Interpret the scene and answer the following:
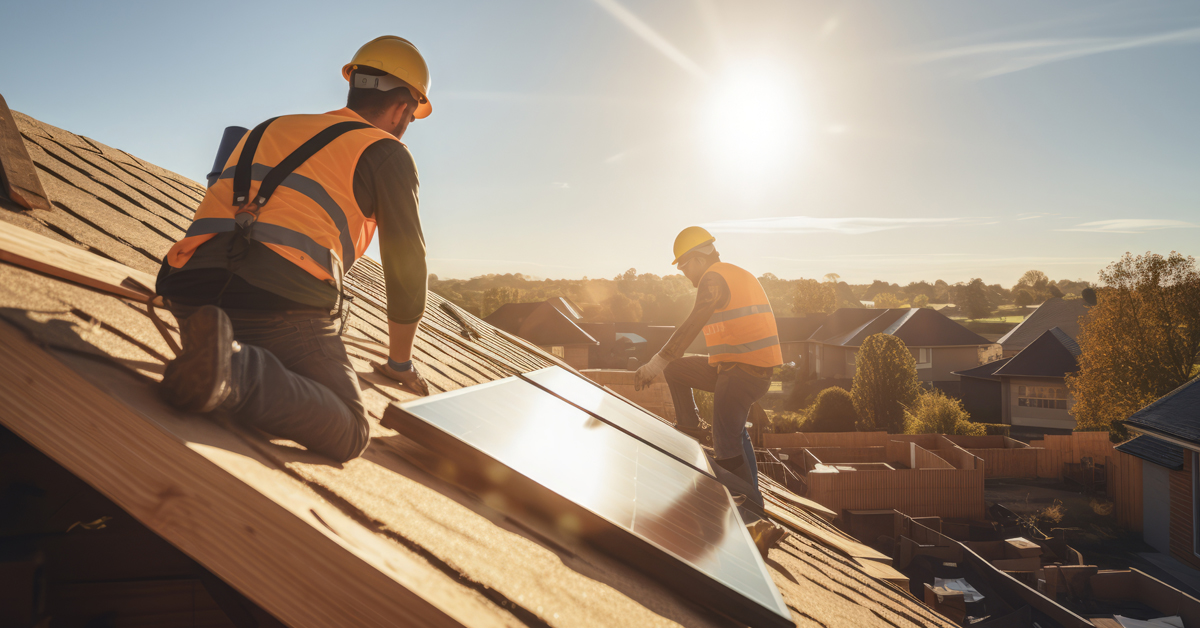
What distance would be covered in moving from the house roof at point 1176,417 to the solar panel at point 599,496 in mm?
21256

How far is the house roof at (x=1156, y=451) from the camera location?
18.7m

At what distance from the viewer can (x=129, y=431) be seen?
1.16m

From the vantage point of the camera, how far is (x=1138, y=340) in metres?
31.5

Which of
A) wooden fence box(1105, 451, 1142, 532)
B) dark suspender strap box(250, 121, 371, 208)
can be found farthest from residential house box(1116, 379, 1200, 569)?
dark suspender strap box(250, 121, 371, 208)

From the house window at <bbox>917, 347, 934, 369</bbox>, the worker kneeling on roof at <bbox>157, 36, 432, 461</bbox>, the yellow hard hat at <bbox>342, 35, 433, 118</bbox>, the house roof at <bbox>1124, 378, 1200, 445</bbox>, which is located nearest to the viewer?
the worker kneeling on roof at <bbox>157, 36, 432, 461</bbox>

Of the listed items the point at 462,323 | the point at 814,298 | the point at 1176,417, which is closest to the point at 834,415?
the point at 1176,417

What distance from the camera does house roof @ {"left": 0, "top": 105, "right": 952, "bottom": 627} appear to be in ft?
3.68

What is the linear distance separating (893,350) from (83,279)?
39532mm

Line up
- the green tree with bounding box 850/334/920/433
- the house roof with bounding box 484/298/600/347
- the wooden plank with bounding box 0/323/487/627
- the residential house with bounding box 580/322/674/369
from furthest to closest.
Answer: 1. the residential house with bounding box 580/322/674/369
2. the green tree with bounding box 850/334/920/433
3. the house roof with bounding box 484/298/600/347
4. the wooden plank with bounding box 0/323/487/627

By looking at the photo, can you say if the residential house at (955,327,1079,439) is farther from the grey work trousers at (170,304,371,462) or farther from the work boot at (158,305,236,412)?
the work boot at (158,305,236,412)

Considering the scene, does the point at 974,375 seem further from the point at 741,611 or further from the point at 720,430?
the point at 741,611

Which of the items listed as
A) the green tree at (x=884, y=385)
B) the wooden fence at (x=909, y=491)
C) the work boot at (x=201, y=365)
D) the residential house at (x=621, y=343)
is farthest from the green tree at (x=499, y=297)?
the work boot at (x=201, y=365)

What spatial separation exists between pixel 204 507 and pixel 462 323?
7320 millimetres

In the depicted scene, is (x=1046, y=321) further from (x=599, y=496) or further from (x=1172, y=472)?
(x=599, y=496)
